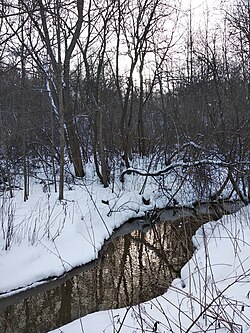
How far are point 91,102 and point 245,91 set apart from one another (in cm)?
509

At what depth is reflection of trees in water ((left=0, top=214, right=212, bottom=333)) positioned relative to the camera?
538cm

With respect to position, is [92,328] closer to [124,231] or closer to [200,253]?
[200,253]

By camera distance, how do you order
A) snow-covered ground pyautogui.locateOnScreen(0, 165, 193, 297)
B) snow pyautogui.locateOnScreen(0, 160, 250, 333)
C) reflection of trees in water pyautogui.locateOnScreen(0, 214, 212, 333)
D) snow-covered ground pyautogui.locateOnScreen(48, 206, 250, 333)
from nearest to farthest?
snow-covered ground pyautogui.locateOnScreen(48, 206, 250, 333)
snow pyautogui.locateOnScreen(0, 160, 250, 333)
reflection of trees in water pyautogui.locateOnScreen(0, 214, 212, 333)
snow-covered ground pyautogui.locateOnScreen(0, 165, 193, 297)

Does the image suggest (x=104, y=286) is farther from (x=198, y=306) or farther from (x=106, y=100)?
(x=106, y=100)

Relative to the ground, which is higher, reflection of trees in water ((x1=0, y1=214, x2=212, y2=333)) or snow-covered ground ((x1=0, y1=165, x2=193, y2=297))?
snow-covered ground ((x1=0, y1=165, x2=193, y2=297))

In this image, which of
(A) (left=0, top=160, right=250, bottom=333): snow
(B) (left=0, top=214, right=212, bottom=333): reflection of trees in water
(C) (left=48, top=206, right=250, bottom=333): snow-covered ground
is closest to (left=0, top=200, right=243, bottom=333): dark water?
(B) (left=0, top=214, right=212, bottom=333): reflection of trees in water

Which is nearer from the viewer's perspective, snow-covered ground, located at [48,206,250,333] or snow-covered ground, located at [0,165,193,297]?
snow-covered ground, located at [48,206,250,333]

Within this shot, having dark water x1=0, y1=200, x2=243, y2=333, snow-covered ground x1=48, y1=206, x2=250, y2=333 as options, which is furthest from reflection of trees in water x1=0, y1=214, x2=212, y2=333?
snow-covered ground x1=48, y1=206, x2=250, y2=333


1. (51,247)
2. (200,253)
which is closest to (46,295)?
(51,247)

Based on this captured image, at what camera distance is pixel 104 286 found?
6.35 meters

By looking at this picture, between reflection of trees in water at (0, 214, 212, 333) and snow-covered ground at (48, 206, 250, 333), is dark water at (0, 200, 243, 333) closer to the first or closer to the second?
reflection of trees in water at (0, 214, 212, 333)

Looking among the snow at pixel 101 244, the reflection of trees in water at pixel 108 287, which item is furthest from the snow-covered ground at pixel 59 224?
the reflection of trees in water at pixel 108 287

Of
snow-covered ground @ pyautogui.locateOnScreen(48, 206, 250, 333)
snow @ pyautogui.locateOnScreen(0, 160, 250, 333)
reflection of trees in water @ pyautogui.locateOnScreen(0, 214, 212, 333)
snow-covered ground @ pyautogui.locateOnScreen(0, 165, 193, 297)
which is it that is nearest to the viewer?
snow-covered ground @ pyautogui.locateOnScreen(48, 206, 250, 333)

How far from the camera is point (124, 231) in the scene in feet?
32.3
